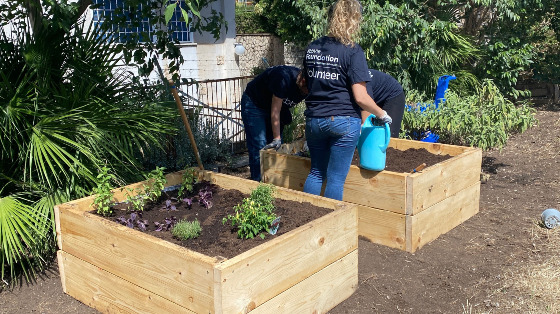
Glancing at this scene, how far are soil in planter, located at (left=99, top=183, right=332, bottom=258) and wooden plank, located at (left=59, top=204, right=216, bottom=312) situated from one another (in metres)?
0.22

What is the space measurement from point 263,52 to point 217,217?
16412 millimetres

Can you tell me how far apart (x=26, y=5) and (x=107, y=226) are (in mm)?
2191

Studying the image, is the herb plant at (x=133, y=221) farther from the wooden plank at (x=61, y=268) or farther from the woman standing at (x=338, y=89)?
the woman standing at (x=338, y=89)

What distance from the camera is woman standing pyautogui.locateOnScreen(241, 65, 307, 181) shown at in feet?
15.1

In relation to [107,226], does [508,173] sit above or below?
below

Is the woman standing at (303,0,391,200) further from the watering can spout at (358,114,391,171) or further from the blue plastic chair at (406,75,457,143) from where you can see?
the blue plastic chair at (406,75,457,143)

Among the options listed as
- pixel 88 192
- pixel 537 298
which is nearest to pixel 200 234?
pixel 88 192

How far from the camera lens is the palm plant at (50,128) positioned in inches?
145

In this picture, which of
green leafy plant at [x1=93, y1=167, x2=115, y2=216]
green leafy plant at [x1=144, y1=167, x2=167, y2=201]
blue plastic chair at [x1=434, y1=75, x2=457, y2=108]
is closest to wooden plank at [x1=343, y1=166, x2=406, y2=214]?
green leafy plant at [x1=144, y1=167, x2=167, y2=201]

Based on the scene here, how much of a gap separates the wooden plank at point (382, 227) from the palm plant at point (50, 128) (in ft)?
5.90

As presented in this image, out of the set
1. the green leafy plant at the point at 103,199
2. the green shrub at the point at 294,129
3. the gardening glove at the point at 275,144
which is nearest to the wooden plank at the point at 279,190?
the gardening glove at the point at 275,144

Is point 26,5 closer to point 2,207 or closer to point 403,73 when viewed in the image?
point 2,207

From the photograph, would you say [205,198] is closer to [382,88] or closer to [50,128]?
[50,128]

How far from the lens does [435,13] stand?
8.57 m
